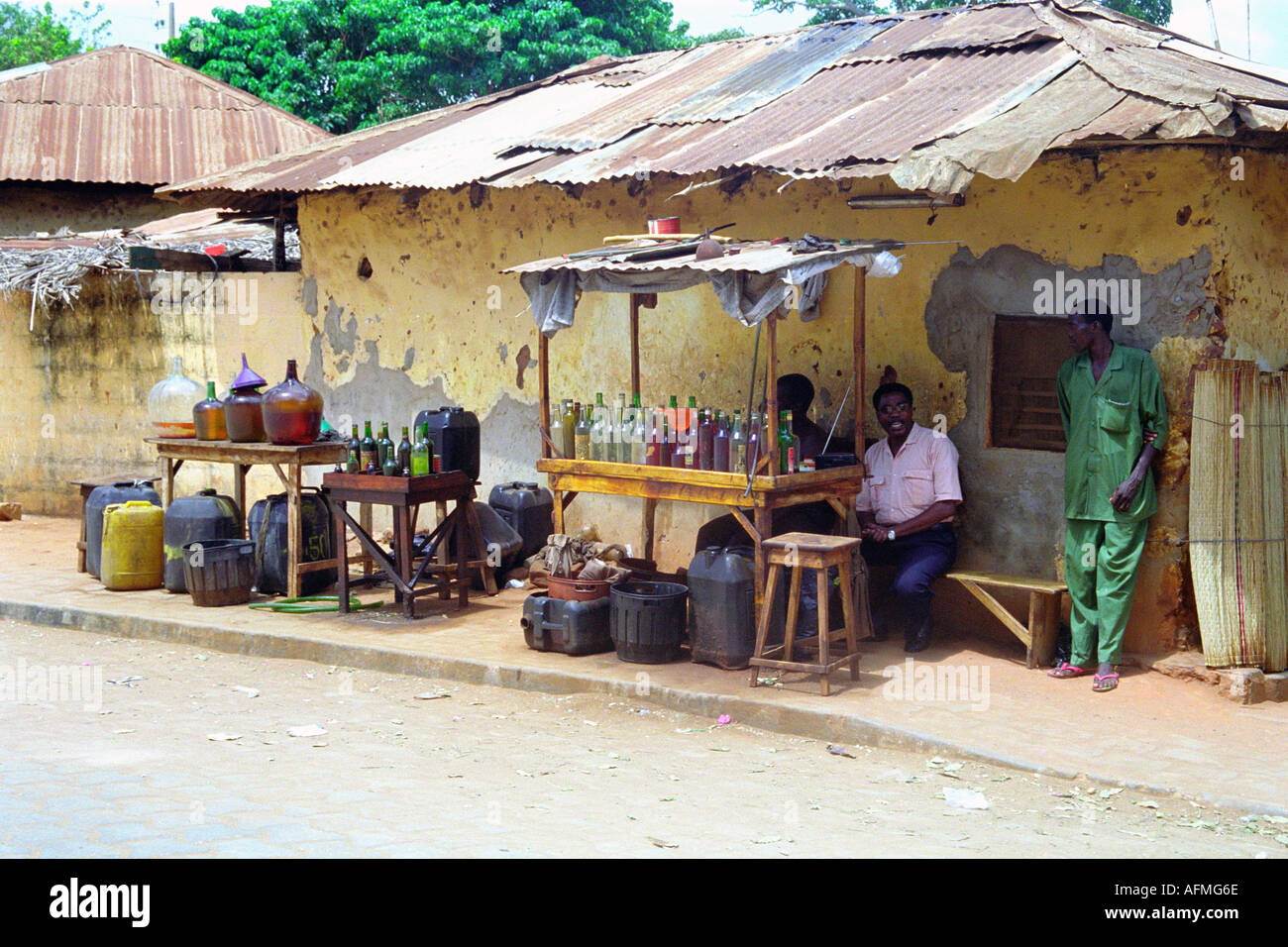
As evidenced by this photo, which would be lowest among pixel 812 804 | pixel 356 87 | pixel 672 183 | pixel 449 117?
pixel 812 804

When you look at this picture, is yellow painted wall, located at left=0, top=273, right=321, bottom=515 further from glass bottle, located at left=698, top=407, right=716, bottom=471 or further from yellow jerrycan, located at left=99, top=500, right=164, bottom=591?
glass bottle, located at left=698, top=407, right=716, bottom=471

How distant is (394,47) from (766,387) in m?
16.9

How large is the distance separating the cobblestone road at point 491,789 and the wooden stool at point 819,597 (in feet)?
1.56

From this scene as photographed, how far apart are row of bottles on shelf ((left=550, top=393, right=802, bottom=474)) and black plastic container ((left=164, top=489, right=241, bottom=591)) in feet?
8.91

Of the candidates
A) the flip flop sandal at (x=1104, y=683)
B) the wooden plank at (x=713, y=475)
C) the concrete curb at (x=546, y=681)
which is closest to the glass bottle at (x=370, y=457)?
the concrete curb at (x=546, y=681)

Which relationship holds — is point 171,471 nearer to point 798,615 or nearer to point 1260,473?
point 798,615

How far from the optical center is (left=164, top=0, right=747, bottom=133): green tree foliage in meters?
21.3

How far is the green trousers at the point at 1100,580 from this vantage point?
6914 millimetres

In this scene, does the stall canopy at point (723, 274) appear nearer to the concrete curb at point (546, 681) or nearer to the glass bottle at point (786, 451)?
the glass bottle at point (786, 451)

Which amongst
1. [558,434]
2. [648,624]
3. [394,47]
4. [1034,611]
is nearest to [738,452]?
[648,624]

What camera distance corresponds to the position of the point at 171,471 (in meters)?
9.76

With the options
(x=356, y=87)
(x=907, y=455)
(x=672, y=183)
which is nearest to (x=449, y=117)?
(x=672, y=183)

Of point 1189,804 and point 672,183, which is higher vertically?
point 672,183

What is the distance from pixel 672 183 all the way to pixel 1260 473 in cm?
423
